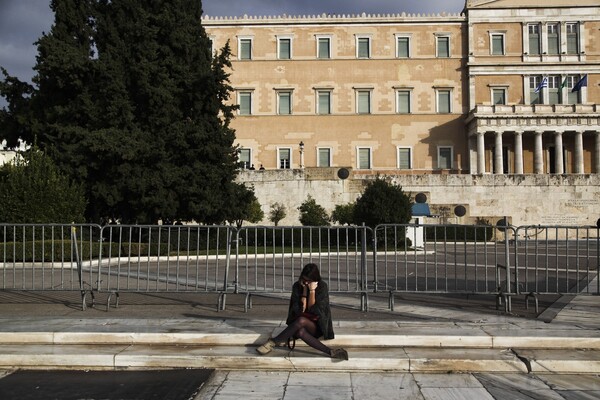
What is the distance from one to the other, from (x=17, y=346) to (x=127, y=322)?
158 cm

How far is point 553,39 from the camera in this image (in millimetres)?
52656

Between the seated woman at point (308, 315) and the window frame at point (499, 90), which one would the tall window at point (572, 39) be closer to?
the window frame at point (499, 90)

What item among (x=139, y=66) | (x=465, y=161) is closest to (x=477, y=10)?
(x=465, y=161)

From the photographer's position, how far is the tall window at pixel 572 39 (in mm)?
52438

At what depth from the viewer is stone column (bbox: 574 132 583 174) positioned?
49.3 m

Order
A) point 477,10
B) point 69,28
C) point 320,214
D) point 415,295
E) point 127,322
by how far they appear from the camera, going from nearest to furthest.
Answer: point 127,322, point 415,295, point 69,28, point 320,214, point 477,10

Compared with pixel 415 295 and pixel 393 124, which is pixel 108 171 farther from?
pixel 393 124

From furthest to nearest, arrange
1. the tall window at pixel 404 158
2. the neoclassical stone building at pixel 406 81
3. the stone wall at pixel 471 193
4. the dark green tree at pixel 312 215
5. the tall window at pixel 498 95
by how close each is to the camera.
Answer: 1. the tall window at pixel 404 158
2. the tall window at pixel 498 95
3. the neoclassical stone building at pixel 406 81
4. the stone wall at pixel 471 193
5. the dark green tree at pixel 312 215

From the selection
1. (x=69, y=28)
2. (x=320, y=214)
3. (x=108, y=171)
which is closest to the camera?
(x=108, y=171)

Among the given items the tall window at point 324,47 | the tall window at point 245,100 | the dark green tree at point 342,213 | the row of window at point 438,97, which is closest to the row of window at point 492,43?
the tall window at point 324,47

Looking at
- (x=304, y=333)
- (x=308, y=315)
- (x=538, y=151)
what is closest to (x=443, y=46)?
(x=538, y=151)

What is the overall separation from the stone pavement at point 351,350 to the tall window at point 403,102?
4501 cm

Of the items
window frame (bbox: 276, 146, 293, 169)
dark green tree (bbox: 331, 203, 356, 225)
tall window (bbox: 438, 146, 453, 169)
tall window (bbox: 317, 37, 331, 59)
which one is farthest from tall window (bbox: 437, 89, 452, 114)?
dark green tree (bbox: 331, 203, 356, 225)

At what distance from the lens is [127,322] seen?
29.3ft
